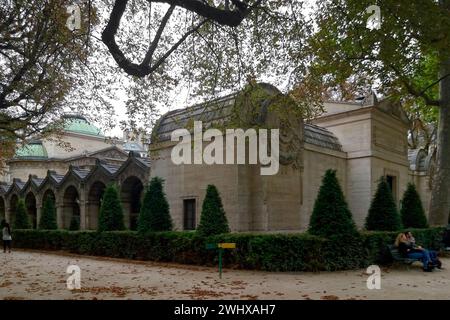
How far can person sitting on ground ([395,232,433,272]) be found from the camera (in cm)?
1353

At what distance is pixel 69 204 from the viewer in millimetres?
32375

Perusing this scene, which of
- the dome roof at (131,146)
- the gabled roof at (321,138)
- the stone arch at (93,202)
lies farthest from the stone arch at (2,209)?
the gabled roof at (321,138)

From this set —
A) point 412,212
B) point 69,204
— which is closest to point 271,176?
point 412,212

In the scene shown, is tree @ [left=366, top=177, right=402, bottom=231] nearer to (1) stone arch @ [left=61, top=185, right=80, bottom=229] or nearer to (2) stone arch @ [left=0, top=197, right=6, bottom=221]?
(1) stone arch @ [left=61, top=185, right=80, bottom=229]

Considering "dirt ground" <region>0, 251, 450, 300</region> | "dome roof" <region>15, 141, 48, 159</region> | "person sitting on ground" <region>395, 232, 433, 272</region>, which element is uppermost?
"dome roof" <region>15, 141, 48, 159</region>

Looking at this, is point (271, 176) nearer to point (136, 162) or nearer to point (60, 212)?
point (136, 162)

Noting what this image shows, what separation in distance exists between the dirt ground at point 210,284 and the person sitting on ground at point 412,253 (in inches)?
12.1

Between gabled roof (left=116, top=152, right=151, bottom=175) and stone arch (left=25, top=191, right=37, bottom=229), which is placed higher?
gabled roof (left=116, top=152, right=151, bottom=175)

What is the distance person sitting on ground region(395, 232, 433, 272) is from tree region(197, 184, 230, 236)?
6.00 m

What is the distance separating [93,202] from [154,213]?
1324 centimetres

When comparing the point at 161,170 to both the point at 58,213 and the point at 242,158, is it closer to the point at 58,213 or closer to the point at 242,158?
the point at 242,158

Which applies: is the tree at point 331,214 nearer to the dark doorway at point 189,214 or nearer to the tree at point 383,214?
the tree at point 383,214

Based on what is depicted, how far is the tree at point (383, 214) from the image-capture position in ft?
54.2
